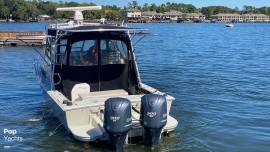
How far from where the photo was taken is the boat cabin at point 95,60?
589 inches

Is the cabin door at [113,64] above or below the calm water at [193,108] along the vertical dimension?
above

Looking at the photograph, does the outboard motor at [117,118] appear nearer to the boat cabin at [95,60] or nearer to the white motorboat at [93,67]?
the white motorboat at [93,67]

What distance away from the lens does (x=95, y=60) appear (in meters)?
15.0

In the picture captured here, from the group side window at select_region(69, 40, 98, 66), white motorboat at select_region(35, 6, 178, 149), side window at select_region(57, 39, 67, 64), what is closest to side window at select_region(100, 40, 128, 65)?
white motorboat at select_region(35, 6, 178, 149)

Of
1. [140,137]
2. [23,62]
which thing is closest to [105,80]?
[140,137]

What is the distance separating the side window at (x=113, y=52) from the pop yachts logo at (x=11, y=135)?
3.33 m

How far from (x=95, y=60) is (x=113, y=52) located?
609 millimetres

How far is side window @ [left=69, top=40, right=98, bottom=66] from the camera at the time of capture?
14938 millimetres

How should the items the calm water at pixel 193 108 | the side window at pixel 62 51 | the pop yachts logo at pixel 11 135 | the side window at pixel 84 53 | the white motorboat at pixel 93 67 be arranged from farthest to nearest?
the side window at pixel 62 51
the side window at pixel 84 53
the white motorboat at pixel 93 67
the pop yachts logo at pixel 11 135
the calm water at pixel 193 108

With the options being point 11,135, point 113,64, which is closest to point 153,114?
point 113,64

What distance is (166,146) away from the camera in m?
12.9

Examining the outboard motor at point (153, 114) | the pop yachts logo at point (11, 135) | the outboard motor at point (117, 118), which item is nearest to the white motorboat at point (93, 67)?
the pop yachts logo at point (11, 135)

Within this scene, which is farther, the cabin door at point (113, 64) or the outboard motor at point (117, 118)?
the cabin door at point (113, 64)

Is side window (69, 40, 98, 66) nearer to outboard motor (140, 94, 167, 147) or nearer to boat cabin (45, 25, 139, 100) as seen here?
boat cabin (45, 25, 139, 100)
